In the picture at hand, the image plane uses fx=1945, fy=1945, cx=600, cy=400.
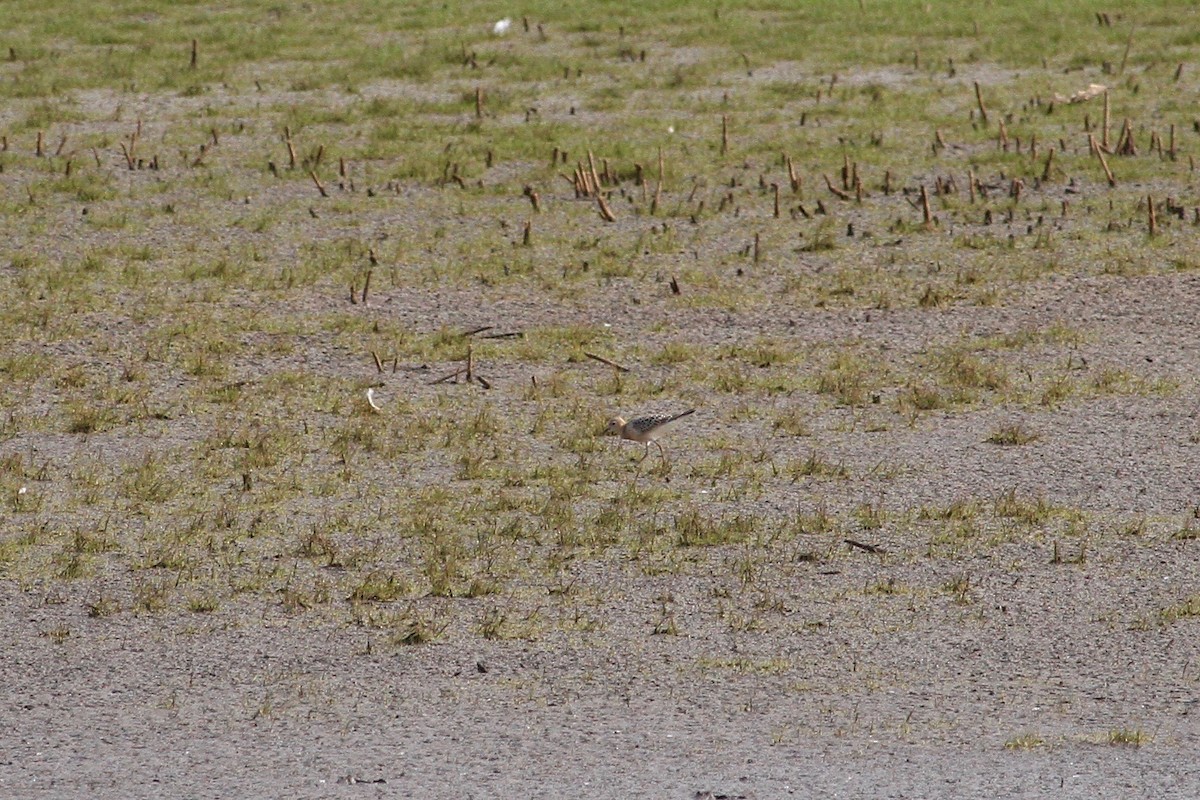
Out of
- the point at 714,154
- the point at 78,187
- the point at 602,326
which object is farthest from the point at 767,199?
the point at 78,187

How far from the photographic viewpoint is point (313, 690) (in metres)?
7.00

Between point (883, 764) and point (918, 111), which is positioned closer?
point (883, 764)

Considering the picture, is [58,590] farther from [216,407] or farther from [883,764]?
[883,764]

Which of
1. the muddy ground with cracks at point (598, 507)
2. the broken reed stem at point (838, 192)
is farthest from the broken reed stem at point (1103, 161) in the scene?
the broken reed stem at point (838, 192)

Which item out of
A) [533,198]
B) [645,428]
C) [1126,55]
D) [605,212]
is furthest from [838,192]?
[1126,55]

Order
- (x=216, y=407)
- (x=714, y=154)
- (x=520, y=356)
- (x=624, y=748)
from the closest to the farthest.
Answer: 1. (x=624, y=748)
2. (x=216, y=407)
3. (x=520, y=356)
4. (x=714, y=154)

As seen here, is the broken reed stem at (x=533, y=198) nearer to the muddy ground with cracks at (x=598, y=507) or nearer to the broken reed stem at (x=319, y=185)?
the muddy ground with cracks at (x=598, y=507)

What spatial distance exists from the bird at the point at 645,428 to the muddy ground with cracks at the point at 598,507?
156mm

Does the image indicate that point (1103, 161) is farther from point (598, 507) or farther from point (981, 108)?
point (598, 507)

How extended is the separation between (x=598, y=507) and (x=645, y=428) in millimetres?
797

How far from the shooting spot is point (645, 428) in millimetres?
9750

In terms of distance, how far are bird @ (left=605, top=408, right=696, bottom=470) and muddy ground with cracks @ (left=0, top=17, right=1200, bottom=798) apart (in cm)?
16

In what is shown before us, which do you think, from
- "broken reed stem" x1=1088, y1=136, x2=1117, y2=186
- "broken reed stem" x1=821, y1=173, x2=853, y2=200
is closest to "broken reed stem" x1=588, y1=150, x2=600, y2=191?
"broken reed stem" x1=821, y1=173, x2=853, y2=200

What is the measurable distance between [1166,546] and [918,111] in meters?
10.7
